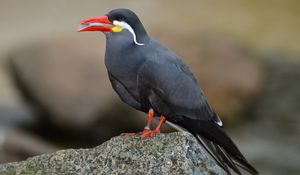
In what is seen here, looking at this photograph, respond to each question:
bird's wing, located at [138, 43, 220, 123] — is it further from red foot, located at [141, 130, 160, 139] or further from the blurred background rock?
the blurred background rock

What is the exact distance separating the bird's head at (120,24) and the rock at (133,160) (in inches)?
38.4

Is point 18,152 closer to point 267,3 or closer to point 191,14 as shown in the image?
point 191,14

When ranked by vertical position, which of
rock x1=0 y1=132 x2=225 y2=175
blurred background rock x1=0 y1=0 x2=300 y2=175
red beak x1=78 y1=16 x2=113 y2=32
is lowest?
blurred background rock x1=0 y1=0 x2=300 y2=175

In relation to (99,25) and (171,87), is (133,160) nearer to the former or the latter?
(171,87)

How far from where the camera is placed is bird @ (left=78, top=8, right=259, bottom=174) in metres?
7.28

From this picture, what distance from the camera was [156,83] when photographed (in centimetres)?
738

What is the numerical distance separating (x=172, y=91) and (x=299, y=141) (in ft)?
30.0

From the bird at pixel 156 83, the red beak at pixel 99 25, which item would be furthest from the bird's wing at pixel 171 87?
the red beak at pixel 99 25

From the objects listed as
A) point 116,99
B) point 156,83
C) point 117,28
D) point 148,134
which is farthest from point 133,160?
point 116,99

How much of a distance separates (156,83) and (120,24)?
23.6 inches

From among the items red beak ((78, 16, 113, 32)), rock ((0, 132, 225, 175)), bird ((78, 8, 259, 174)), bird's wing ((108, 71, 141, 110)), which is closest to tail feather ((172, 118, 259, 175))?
bird ((78, 8, 259, 174))

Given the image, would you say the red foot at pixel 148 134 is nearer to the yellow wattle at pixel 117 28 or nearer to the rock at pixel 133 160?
the rock at pixel 133 160

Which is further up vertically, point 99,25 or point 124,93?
point 99,25

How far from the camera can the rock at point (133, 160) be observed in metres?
6.61
